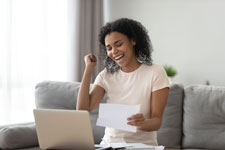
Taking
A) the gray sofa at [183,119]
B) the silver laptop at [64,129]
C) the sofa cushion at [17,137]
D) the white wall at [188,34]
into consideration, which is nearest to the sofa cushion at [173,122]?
the gray sofa at [183,119]

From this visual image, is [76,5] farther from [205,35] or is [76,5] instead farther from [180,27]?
[205,35]

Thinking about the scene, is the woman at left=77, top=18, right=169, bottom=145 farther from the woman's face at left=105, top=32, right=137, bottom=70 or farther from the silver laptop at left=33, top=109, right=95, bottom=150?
the silver laptop at left=33, top=109, right=95, bottom=150

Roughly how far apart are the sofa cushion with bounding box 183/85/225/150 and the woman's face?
0.75 meters

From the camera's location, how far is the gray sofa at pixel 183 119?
2232mm

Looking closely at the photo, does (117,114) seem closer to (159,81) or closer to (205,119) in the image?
(159,81)

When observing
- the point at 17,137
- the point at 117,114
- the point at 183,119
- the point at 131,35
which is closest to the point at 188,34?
the point at 183,119

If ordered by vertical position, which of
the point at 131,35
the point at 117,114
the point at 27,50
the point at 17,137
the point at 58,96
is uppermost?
the point at 131,35

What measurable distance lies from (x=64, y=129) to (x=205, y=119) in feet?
4.12

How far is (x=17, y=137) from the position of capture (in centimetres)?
214

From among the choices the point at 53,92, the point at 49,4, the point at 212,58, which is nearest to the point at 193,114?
the point at 53,92

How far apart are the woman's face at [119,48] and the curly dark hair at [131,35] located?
3 centimetres

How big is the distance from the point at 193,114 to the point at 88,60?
2.83 ft

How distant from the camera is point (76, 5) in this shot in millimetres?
3812

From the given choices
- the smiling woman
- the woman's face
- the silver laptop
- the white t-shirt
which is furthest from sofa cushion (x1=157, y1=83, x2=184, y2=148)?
the smiling woman
